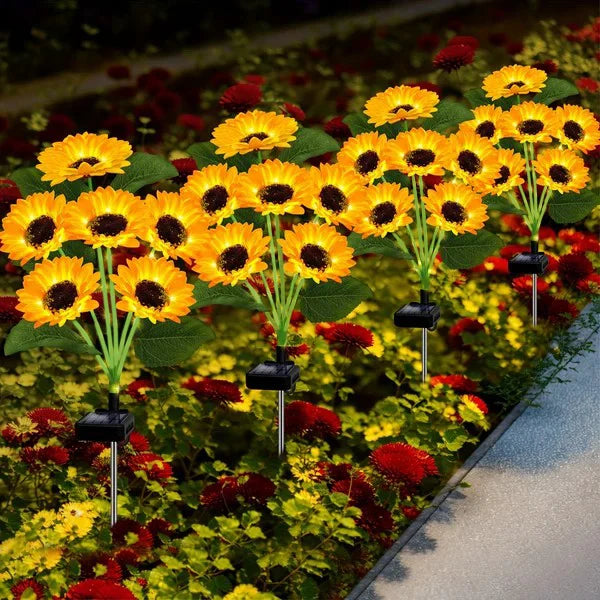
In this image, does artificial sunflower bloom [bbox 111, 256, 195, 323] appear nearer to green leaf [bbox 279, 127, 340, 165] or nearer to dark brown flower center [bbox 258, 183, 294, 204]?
dark brown flower center [bbox 258, 183, 294, 204]

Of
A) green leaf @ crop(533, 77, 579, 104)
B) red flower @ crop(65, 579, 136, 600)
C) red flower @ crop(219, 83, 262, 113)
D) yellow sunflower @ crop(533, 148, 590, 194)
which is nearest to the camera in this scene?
red flower @ crop(65, 579, 136, 600)

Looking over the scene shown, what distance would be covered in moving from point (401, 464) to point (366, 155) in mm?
1044

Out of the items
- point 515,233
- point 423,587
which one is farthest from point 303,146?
point 515,233

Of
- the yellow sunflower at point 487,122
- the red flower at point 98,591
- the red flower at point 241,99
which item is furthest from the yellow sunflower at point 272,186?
the red flower at point 98,591

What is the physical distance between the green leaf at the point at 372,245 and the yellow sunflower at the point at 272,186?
1.47 feet

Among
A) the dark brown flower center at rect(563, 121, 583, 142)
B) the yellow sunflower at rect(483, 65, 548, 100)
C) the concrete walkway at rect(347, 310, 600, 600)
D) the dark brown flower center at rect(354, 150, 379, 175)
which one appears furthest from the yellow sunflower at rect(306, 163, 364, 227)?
the dark brown flower center at rect(563, 121, 583, 142)

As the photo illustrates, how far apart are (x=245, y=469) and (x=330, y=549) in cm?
38

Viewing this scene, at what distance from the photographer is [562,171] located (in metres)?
4.20

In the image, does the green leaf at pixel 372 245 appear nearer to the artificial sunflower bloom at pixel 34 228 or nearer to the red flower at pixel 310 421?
the red flower at pixel 310 421

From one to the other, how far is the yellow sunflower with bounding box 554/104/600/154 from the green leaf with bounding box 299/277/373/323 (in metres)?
Answer: 1.14

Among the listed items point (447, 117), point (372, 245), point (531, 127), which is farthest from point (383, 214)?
point (531, 127)

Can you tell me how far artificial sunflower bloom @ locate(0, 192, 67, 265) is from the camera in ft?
9.88

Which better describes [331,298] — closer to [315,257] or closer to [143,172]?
[315,257]

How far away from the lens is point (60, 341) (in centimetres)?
308
